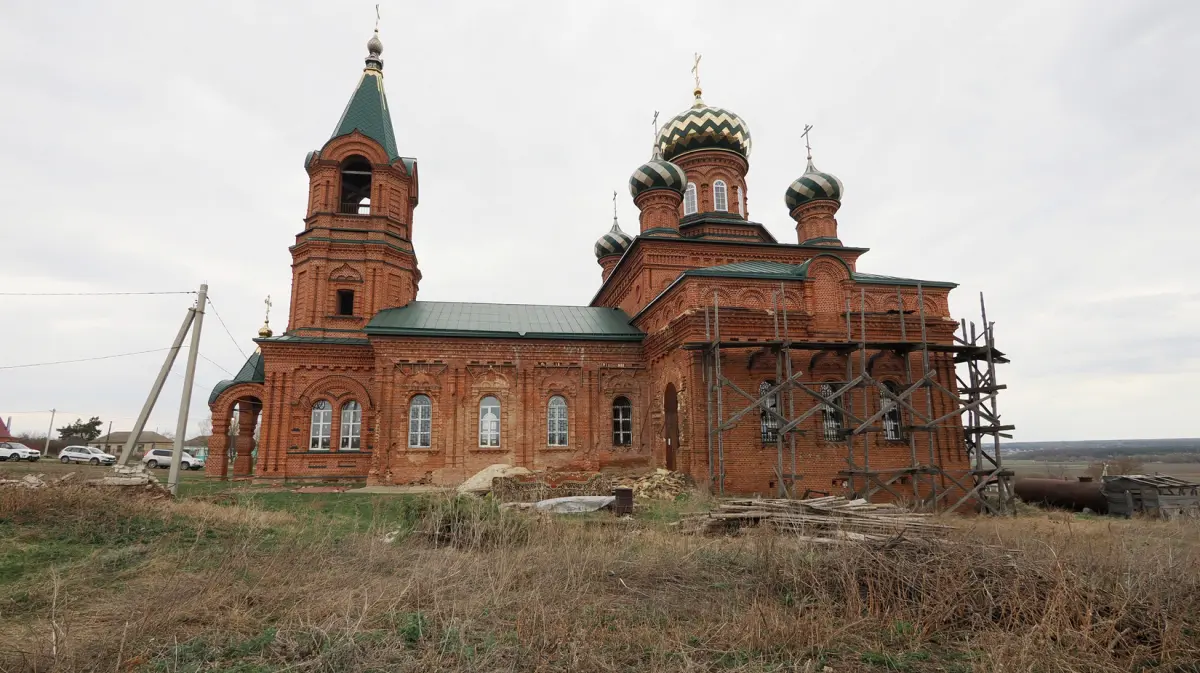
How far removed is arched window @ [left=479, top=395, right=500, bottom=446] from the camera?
62.9 ft

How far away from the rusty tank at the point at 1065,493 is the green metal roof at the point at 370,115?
22.0 m

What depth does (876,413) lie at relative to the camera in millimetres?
15398

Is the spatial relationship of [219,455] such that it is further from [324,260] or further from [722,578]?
[722,578]

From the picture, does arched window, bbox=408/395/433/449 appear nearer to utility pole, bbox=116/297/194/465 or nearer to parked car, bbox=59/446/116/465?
utility pole, bbox=116/297/194/465

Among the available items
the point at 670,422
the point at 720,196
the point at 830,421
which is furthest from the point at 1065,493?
the point at 720,196

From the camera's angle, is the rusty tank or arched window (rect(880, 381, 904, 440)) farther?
arched window (rect(880, 381, 904, 440))

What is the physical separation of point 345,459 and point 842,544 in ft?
53.5

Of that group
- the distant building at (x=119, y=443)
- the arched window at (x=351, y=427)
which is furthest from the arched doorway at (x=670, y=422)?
Result: the distant building at (x=119, y=443)

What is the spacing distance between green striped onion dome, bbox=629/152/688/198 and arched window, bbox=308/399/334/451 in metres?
12.2

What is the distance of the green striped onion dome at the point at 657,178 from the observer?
21.1 m

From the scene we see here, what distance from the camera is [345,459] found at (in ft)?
62.2

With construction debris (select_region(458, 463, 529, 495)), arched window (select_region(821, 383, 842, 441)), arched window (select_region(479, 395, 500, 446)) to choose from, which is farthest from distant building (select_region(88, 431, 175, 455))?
arched window (select_region(821, 383, 842, 441))

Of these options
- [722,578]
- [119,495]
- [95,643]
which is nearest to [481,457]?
[119,495]

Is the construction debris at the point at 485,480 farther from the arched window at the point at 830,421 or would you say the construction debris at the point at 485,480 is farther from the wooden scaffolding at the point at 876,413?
the arched window at the point at 830,421
